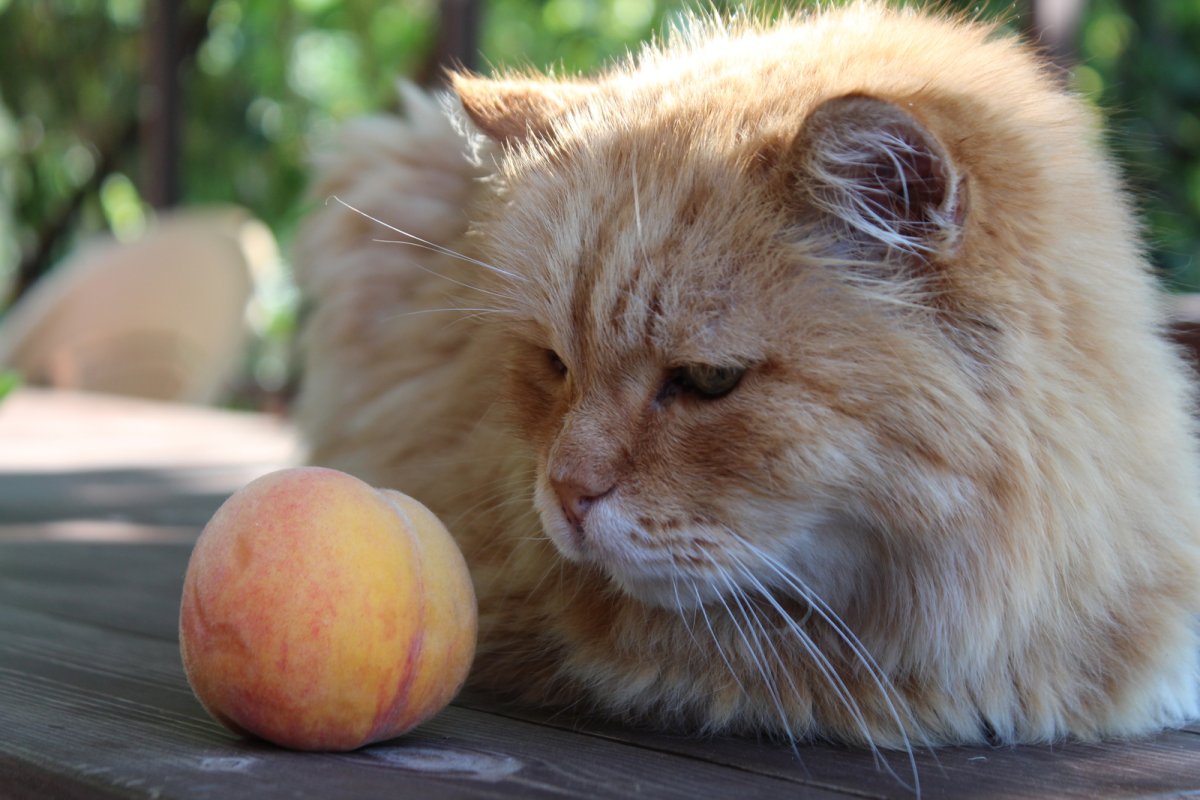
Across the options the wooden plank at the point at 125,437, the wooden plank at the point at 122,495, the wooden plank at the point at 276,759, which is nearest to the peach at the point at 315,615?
the wooden plank at the point at 276,759

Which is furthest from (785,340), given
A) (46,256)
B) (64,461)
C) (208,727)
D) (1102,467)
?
(46,256)

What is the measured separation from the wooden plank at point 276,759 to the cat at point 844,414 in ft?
0.61

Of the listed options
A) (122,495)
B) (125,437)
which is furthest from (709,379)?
(125,437)

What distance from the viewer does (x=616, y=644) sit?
5.11 ft

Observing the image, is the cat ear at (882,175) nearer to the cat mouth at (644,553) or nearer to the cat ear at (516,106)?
the cat mouth at (644,553)

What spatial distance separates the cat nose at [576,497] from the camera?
1389 millimetres

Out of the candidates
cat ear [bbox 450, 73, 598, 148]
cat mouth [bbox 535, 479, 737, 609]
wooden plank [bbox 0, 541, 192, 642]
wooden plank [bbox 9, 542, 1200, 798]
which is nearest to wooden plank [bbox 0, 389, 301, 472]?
wooden plank [bbox 0, 541, 192, 642]

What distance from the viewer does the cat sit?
1348 mm

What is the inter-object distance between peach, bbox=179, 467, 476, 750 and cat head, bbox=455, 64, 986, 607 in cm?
24

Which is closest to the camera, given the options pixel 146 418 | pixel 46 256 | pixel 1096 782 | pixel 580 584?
pixel 1096 782

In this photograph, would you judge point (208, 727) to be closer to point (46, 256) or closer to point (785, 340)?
point (785, 340)

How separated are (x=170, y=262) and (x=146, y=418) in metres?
1.54

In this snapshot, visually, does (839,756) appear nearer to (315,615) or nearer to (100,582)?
(315,615)

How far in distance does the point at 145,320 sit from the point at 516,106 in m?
4.33
